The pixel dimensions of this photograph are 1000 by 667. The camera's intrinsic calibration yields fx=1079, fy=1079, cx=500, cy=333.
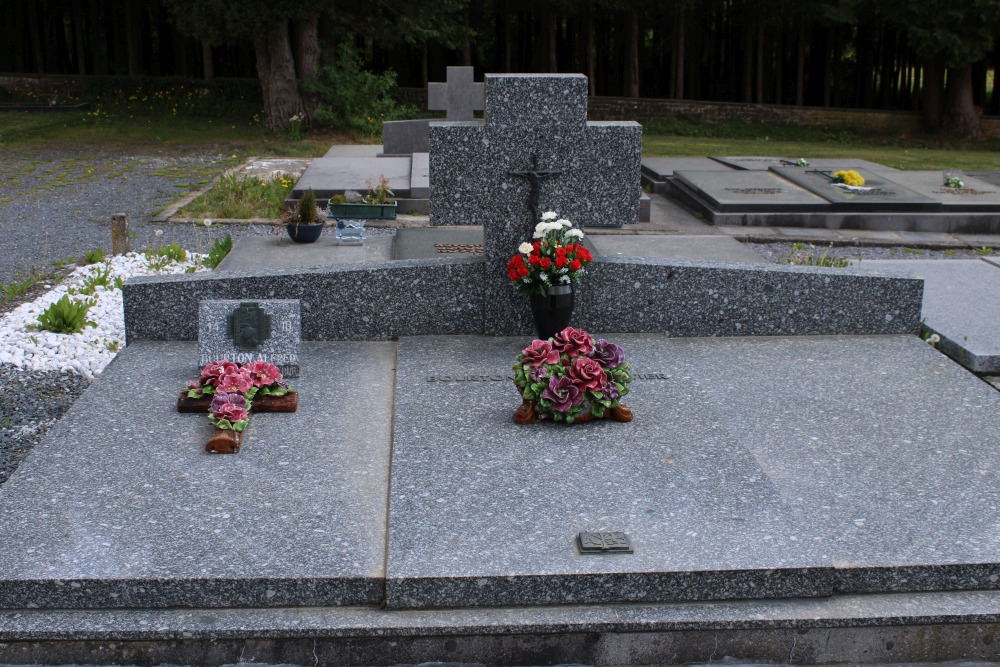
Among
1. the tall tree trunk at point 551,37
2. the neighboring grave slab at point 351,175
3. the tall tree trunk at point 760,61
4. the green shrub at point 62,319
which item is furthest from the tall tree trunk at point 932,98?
the green shrub at point 62,319

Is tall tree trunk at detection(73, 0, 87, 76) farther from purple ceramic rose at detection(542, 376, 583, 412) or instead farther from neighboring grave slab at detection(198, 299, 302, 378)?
purple ceramic rose at detection(542, 376, 583, 412)

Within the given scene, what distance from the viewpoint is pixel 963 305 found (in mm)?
6340

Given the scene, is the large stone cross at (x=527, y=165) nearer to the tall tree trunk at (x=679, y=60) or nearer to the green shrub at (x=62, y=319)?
the green shrub at (x=62, y=319)

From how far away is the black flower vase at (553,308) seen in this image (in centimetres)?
525

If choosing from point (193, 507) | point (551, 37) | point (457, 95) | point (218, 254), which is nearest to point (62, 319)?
point (218, 254)

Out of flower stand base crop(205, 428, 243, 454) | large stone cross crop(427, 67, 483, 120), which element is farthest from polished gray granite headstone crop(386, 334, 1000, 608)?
large stone cross crop(427, 67, 483, 120)

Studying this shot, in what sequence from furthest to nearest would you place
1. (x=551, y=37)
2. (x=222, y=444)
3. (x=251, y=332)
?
(x=551, y=37) → (x=251, y=332) → (x=222, y=444)

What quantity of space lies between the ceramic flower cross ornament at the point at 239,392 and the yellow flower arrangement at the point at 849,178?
8506 millimetres

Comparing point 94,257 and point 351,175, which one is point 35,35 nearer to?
point 351,175

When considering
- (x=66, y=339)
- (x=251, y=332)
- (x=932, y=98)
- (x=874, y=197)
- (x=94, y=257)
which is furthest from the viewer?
(x=932, y=98)

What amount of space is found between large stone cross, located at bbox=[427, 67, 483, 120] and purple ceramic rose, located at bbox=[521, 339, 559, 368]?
10873mm

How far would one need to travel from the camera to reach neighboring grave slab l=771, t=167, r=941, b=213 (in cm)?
1074

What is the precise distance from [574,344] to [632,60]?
70.5 ft

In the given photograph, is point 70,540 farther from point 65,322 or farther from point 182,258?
point 182,258
